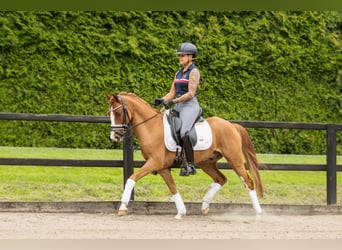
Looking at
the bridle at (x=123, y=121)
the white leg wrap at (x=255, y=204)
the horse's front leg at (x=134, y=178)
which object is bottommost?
the white leg wrap at (x=255, y=204)

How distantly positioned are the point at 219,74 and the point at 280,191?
10.5ft

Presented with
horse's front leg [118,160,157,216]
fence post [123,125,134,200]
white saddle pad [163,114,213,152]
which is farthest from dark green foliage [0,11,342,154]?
horse's front leg [118,160,157,216]

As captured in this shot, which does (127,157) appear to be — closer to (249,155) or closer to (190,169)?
(190,169)

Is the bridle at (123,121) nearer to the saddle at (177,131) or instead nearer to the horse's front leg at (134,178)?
the saddle at (177,131)

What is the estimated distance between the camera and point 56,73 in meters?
11.3

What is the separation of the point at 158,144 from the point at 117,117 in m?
0.49

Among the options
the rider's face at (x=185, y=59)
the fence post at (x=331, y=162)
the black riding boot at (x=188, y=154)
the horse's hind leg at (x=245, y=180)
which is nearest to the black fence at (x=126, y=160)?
the fence post at (x=331, y=162)

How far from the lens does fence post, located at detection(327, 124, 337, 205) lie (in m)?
7.56

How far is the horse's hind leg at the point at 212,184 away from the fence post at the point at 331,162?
1.35 m

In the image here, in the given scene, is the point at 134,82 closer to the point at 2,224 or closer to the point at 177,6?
the point at 2,224

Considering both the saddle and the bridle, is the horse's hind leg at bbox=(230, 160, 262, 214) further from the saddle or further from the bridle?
the bridle

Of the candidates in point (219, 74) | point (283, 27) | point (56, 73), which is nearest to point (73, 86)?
point (56, 73)

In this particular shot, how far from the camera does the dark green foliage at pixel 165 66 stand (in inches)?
442

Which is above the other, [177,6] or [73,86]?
[177,6]
